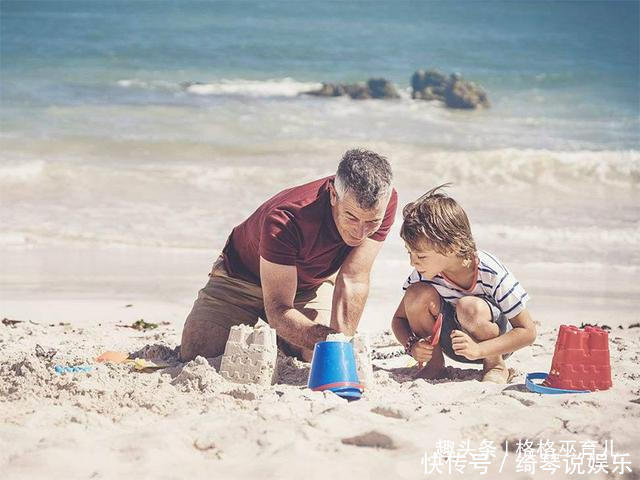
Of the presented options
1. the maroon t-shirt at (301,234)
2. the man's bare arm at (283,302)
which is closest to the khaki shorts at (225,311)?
the maroon t-shirt at (301,234)

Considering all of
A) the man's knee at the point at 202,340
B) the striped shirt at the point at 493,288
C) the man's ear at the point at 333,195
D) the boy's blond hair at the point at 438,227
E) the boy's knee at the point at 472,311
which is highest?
the man's ear at the point at 333,195

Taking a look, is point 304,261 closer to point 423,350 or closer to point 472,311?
point 423,350

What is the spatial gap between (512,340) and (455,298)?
0.32 m

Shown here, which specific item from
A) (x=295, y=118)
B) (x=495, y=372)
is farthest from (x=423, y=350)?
(x=295, y=118)

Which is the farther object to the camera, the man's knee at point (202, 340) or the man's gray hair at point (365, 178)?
the man's knee at point (202, 340)

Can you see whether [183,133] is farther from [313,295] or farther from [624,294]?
[313,295]

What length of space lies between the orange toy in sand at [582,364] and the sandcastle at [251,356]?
Result: 120cm

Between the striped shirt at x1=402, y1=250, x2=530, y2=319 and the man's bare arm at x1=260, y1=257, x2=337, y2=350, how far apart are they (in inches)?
26.5

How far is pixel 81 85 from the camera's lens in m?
18.9

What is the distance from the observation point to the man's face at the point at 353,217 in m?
4.07

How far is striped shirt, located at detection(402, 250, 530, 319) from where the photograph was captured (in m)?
4.26

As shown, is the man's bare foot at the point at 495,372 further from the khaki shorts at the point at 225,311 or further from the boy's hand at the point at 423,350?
the khaki shorts at the point at 225,311

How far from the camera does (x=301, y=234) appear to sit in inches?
170

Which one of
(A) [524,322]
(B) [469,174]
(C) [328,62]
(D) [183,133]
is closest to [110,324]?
(A) [524,322]
